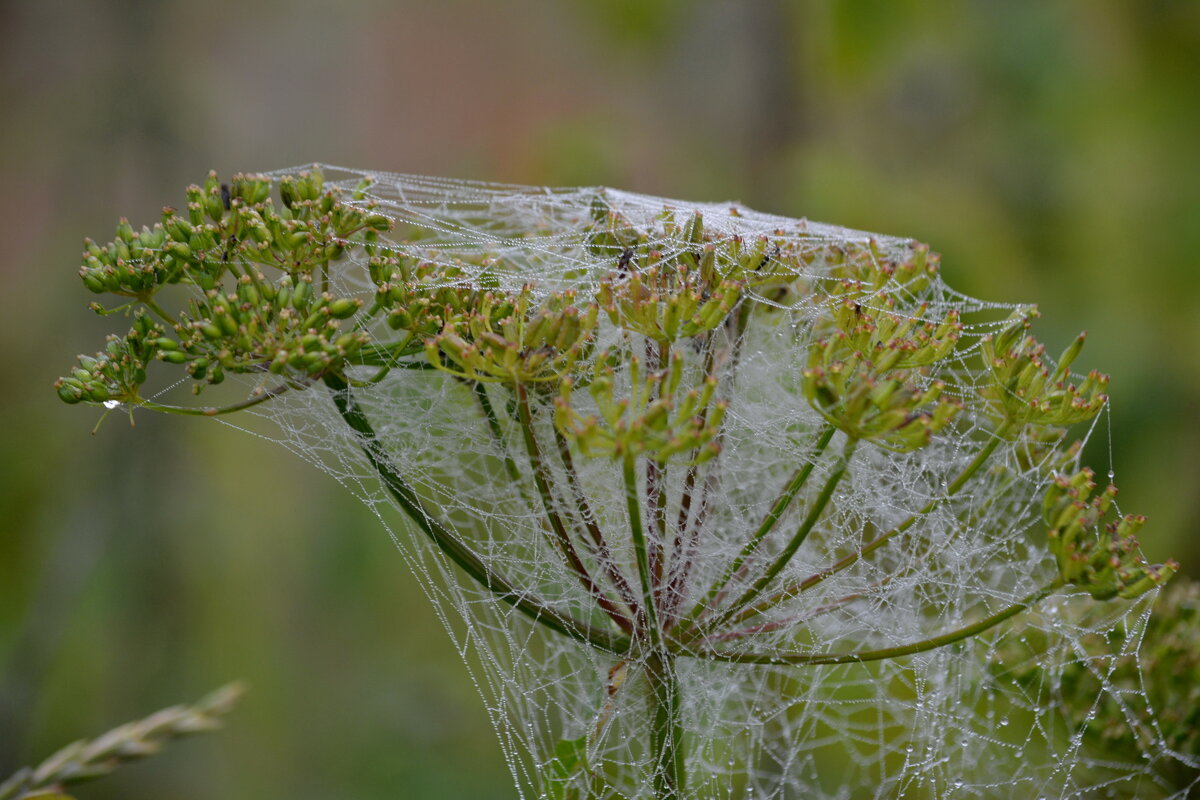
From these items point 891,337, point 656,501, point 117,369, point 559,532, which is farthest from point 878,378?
point 117,369

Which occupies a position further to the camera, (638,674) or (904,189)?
(904,189)

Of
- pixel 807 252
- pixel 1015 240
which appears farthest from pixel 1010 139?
pixel 807 252

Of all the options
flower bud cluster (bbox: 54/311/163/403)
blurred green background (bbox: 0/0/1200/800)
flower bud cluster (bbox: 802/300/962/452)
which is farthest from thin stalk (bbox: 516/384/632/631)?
blurred green background (bbox: 0/0/1200/800)

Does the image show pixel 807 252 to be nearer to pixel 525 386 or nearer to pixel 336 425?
pixel 525 386

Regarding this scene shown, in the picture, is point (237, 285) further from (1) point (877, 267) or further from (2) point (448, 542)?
(1) point (877, 267)

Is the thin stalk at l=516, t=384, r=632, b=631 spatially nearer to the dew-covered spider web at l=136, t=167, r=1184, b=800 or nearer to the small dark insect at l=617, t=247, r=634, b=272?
the dew-covered spider web at l=136, t=167, r=1184, b=800

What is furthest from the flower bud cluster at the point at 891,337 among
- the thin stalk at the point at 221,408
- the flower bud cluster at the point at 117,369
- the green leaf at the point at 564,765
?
the flower bud cluster at the point at 117,369
